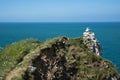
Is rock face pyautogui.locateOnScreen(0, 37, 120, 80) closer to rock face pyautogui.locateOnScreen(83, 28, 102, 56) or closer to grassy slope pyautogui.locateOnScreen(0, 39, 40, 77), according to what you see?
grassy slope pyautogui.locateOnScreen(0, 39, 40, 77)

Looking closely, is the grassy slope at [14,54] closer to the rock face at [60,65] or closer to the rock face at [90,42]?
the rock face at [60,65]

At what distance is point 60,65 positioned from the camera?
82.2ft

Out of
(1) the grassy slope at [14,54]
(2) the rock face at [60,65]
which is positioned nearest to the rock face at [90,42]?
(2) the rock face at [60,65]

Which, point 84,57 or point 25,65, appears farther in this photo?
point 84,57

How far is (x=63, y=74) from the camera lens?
2502cm

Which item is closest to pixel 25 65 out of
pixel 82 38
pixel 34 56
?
pixel 34 56

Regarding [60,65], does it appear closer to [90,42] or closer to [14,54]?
[14,54]

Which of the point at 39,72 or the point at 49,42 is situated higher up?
the point at 49,42

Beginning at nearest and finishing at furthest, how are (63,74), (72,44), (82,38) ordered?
1. (63,74)
2. (72,44)
3. (82,38)

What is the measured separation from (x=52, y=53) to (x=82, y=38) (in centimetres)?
687

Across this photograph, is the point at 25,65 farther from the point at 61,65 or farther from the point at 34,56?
the point at 61,65

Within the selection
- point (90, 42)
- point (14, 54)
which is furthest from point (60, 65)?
point (90, 42)

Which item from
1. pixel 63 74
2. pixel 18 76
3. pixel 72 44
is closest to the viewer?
pixel 18 76

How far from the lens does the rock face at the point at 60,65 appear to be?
2303 centimetres
